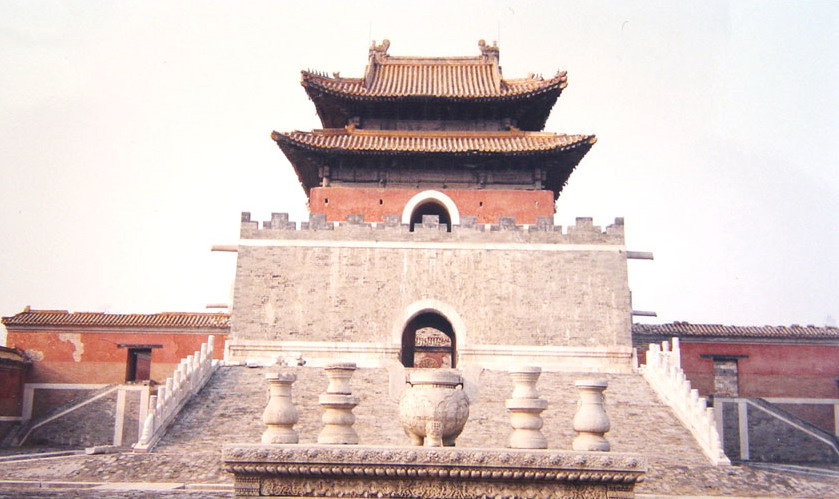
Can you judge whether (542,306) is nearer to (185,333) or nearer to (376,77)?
(376,77)

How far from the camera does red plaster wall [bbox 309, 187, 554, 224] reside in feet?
61.8

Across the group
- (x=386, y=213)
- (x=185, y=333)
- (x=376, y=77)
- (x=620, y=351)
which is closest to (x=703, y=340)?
(x=620, y=351)

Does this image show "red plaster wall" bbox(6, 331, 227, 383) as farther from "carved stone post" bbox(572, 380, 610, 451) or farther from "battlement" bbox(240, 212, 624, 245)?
"carved stone post" bbox(572, 380, 610, 451)

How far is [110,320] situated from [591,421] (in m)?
17.8

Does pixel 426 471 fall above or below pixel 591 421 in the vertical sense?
below

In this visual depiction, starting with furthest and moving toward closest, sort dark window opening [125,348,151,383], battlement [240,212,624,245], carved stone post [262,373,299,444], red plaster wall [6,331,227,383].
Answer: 1. dark window opening [125,348,151,383]
2. red plaster wall [6,331,227,383]
3. battlement [240,212,624,245]
4. carved stone post [262,373,299,444]

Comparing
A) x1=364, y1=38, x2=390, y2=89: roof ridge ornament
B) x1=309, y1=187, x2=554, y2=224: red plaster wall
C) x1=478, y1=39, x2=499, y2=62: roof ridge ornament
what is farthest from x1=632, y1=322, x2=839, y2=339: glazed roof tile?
x1=364, y1=38, x2=390, y2=89: roof ridge ornament

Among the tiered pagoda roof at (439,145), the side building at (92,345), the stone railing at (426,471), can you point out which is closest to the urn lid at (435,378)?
the stone railing at (426,471)

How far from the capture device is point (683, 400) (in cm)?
1366

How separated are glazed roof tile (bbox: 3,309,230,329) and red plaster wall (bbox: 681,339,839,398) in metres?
12.4

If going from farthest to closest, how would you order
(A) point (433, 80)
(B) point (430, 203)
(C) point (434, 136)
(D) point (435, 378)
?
1. (A) point (433, 80)
2. (C) point (434, 136)
3. (B) point (430, 203)
4. (D) point (435, 378)

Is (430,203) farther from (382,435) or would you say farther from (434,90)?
(382,435)

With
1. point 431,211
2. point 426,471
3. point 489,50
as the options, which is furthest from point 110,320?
point 426,471

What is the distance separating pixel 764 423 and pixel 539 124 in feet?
29.6
